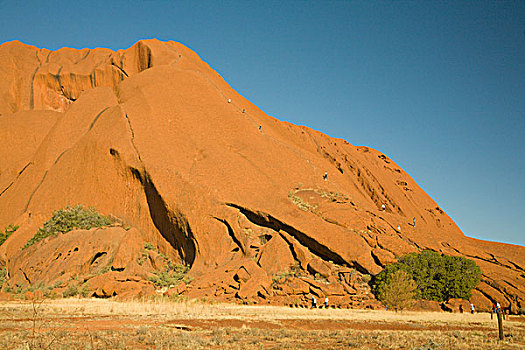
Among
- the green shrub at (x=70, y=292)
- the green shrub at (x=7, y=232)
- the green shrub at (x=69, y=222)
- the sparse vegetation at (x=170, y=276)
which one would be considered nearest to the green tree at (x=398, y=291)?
the sparse vegetation at (x=170, y=276)

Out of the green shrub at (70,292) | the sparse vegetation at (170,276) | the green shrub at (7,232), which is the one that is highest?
the green shrub at (7,232)

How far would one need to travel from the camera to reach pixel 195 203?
3438cm

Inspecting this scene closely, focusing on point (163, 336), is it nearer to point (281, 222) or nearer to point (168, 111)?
point (281, 222)

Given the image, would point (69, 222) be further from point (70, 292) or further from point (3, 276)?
point (70, 292)

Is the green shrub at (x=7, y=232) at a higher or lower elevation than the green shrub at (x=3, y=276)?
higher

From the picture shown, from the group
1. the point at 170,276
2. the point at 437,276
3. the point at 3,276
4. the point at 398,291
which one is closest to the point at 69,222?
the point at 3,276

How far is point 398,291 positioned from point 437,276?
4096 mm

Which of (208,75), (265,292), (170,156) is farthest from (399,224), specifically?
(208,75)

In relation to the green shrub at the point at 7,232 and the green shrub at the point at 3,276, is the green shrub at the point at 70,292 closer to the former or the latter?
the green shrub at the point at 3,276

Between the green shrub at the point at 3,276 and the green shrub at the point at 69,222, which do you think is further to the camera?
the green shrub at the point at 69,222

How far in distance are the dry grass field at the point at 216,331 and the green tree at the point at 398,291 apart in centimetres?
533

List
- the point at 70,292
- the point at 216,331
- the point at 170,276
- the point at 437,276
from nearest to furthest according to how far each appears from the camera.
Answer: the point at 216,331, the point at 70,292, the point at 437,276, the point at 170,276

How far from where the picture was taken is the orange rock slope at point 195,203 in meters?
29.5

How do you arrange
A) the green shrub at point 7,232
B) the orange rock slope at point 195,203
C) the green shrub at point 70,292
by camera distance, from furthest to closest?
the green shrub at point 7,232 → the orange rock slope at point 195,203 → the green shrub at point 70,292
